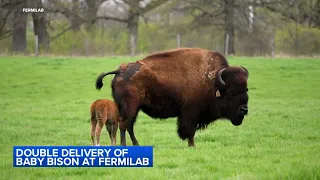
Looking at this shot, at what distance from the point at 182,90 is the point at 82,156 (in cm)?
373

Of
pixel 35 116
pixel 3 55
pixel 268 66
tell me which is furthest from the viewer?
pixel 3 55

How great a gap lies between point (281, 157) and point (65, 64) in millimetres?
23852

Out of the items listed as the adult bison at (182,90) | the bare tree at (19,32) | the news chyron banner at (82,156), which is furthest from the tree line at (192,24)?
the news chyron banner at (82,156)

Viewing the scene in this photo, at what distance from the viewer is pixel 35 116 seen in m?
17.3

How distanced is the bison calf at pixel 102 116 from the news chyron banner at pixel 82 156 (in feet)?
7.42

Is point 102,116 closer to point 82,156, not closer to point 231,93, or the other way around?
point 82,156

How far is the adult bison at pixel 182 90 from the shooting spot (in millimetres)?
11166

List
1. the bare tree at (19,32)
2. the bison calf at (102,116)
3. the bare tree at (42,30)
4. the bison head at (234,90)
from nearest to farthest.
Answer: the bison calf at (102,116) → the bison head at (234,90) → the bare tree at (19,32) → the bare tree at (42,30)

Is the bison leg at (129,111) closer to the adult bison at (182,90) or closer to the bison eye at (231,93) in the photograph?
the adult bison at (182,90)

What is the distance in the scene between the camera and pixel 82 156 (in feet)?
27.6

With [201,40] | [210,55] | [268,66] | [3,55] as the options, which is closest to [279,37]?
[201,40]

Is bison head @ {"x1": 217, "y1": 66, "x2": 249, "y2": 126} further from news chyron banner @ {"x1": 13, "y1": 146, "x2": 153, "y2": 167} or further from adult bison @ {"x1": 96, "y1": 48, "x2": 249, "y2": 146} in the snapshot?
news chyron banner @ {"x1": 13, "y1": 146, "x2": 153, "y2": 167}

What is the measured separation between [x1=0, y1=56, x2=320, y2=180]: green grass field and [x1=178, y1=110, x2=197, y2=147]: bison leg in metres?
0.22

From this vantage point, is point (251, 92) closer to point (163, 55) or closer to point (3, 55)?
point (163, 55)
